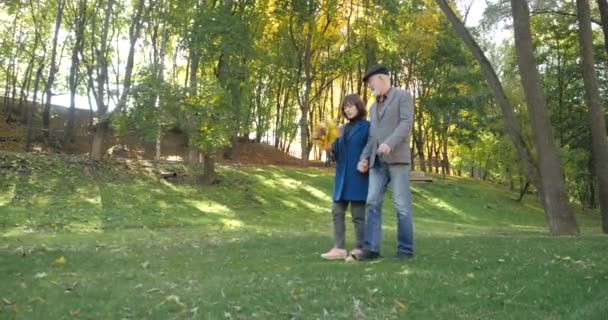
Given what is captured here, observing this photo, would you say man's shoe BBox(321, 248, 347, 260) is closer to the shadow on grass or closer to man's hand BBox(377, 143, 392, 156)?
the shadow on grass

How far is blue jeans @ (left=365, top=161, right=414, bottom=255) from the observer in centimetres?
597

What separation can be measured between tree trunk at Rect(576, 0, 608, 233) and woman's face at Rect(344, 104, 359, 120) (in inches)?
337

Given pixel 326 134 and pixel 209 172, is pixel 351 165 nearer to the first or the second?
pixel 326 134

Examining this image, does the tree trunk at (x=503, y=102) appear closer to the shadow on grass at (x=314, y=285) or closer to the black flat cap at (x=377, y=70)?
the shadow on grass at (x=314, y=285)

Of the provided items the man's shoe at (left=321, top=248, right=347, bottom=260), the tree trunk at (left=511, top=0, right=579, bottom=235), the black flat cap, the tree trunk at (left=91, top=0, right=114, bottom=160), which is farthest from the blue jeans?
the tree trunk at (left=91, top=0, right=114, bottom=160)

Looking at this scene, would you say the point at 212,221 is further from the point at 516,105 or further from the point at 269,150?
the point at 269,150

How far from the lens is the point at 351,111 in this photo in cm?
641

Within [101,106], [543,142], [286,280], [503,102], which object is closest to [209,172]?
[101,106]

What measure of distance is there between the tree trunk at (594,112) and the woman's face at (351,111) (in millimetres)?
8567

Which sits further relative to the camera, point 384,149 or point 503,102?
point 503,102

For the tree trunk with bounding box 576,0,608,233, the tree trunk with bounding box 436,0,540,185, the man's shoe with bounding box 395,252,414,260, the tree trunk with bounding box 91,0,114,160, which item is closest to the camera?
the man's shoe with bounding box 395,252,414,260

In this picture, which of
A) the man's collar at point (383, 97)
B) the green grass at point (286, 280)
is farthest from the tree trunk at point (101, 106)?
the man's collar at point (383, 97)

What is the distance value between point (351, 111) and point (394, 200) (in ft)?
3.83

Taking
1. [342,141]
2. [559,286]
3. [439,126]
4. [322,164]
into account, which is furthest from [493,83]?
[439,126]
